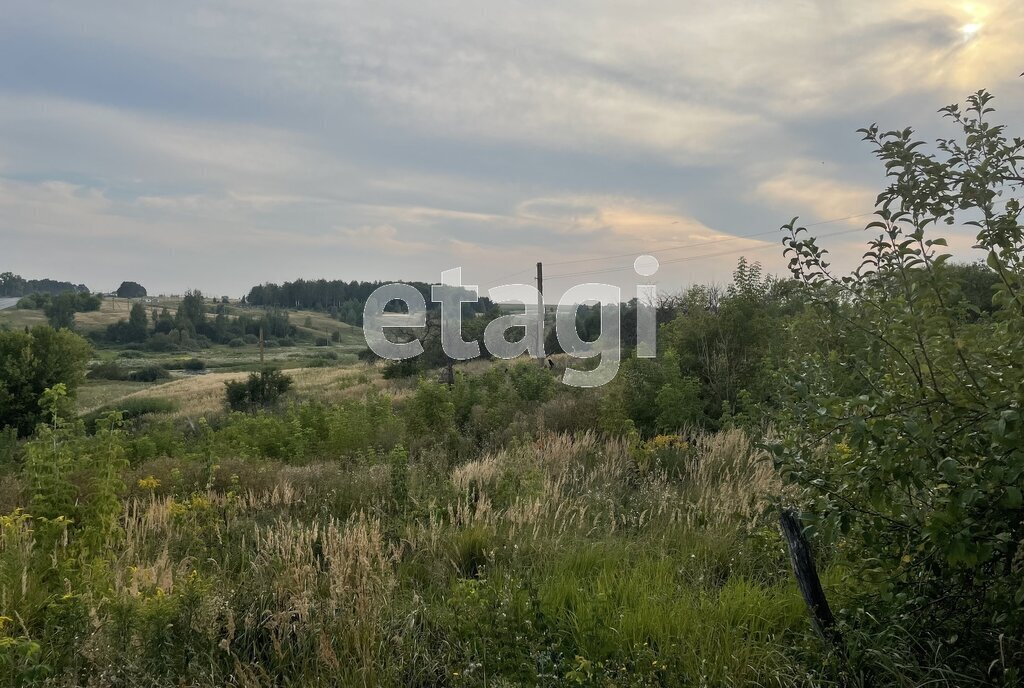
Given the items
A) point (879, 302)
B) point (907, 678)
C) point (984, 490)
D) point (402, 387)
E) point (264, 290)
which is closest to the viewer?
point (984, 490)

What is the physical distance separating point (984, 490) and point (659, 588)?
188 cm

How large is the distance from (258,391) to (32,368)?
9.49 metres

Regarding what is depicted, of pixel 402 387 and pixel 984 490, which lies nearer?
pixel 984 490

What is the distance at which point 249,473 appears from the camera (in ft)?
26.4

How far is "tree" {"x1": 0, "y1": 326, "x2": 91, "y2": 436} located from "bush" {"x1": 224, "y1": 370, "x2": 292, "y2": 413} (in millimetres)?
6852

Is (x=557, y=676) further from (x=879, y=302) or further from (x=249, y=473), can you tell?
(x=249, y=473)

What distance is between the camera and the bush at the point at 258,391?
32.8 meters

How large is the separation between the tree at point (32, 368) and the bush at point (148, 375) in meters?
33.4

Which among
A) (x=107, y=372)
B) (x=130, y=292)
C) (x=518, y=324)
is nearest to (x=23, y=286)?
(x=130, y=292)

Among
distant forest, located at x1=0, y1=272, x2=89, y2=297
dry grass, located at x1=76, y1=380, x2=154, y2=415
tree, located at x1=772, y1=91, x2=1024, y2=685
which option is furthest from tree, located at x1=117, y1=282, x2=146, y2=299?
tree, located at x1=772, y1=91, x2=1024, y2=685

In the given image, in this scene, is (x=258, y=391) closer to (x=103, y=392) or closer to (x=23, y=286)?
(x=103, y=392)

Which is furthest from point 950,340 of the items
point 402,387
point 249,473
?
point 402,387

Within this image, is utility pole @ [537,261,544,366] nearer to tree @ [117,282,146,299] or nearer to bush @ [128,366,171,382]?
bush @ [128,366,171,382]

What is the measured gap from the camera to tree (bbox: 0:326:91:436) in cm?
2797
